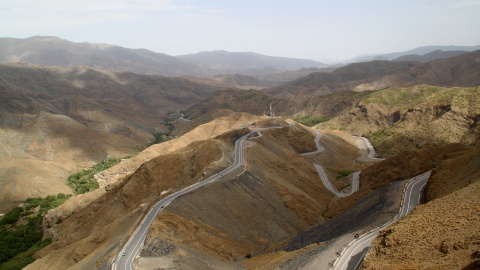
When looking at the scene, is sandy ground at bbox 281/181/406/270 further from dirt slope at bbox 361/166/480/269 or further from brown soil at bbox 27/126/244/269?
brown soil at bbox 27/126/244/269

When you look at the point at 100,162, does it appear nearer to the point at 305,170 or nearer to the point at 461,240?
the point at 305,170

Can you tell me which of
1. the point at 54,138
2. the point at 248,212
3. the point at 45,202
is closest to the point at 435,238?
the point at 248,212

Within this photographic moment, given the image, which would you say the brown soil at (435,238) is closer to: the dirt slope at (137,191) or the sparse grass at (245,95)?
the dirt slope at (137,191)

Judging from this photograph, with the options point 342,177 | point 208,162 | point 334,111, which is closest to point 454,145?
point 342,177

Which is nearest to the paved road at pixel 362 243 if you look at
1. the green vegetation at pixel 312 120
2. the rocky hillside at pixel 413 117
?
the rocky hillside at pixel 413 117

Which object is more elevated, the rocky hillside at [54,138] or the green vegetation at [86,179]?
the rocky hillside at [54,138]

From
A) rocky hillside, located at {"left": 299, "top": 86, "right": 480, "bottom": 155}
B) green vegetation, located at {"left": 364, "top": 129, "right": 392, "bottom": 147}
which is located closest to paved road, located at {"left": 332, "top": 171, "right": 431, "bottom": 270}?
rocky hillside, located at {"left": 299, "top": 86, "right": 480, "bottom": 155}
